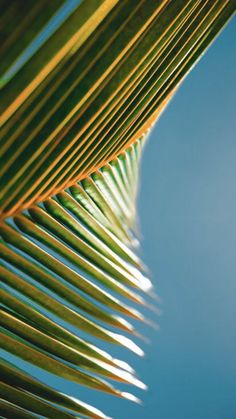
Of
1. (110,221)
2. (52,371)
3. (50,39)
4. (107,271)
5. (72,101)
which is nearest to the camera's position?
(50,39)

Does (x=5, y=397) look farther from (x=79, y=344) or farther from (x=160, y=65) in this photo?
(x=160, y=65)

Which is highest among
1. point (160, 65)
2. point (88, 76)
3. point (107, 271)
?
point (160, 65)

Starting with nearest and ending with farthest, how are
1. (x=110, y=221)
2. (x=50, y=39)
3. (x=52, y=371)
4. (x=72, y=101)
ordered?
(x=50, y=39) < (x=72, y=101) < (x=52, y=371) < (x=110, y=221)

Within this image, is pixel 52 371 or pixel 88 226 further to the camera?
pixel 88 226

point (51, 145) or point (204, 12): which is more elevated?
point (204, 12)

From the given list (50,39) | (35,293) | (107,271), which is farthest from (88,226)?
(50,39)

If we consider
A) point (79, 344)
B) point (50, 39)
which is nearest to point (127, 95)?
point (50, 39)
